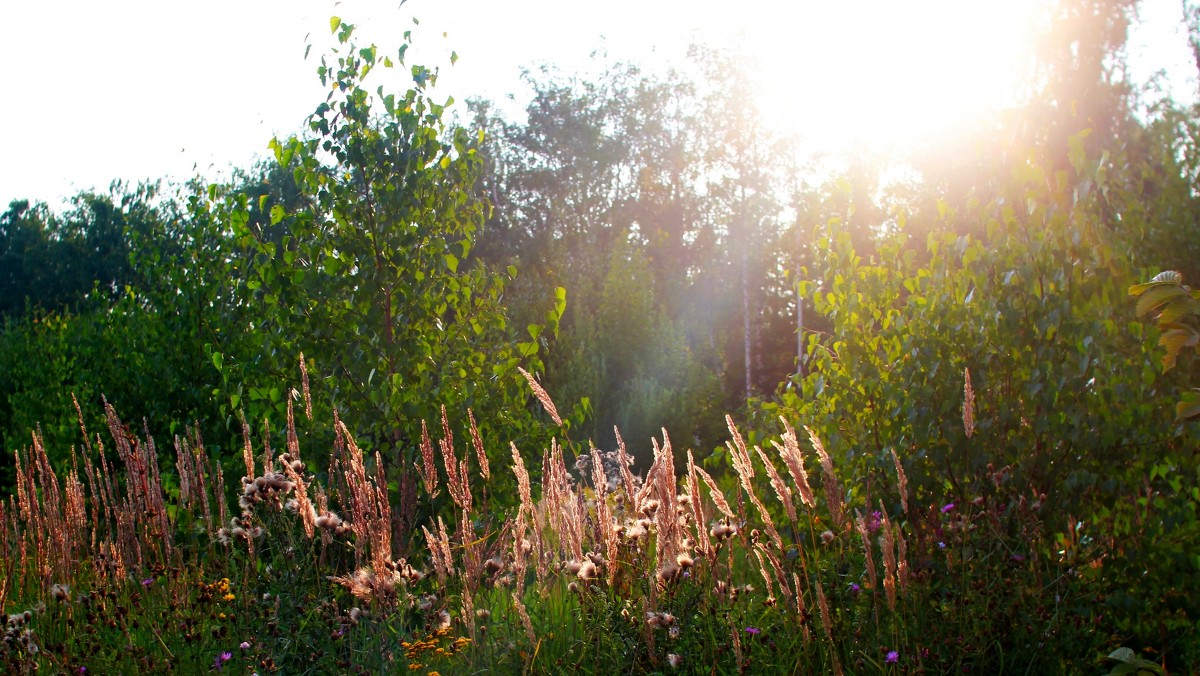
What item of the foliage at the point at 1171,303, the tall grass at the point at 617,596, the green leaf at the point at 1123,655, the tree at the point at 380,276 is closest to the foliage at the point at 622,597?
the tall grass at the point at 617,596

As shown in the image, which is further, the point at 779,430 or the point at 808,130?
the point at 808,130

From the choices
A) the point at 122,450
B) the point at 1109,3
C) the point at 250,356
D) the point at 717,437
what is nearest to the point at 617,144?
the point at 1109,3

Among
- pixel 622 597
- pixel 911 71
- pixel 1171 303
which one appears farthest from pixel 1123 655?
pixel 911 71

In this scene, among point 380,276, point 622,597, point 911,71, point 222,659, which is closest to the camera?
point 222,659

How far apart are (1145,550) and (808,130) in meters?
22.5

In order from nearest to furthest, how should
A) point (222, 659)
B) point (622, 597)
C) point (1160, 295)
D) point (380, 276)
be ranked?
point (1160, 295) < point (222, 659) < point (622, 597) < point (380, 276)

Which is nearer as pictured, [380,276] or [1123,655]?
[1123,655]

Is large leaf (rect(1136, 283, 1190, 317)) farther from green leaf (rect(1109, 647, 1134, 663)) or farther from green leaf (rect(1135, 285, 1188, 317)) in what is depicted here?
green leaf (rect(1109, 647, 1134, 663))

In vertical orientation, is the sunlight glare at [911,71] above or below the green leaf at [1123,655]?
above

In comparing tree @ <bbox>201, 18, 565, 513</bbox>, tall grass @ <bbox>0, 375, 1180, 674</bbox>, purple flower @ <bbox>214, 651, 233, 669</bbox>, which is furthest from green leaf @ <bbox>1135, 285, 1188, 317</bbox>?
tree @ <bbox>201, 18, 565, 513</bbox>

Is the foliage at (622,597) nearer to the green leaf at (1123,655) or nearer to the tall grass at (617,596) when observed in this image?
the tall grass at (617,596)

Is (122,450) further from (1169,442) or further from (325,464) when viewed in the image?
(1169,442)

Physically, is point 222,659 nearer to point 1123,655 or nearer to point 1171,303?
point 1123,655

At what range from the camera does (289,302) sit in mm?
5113
